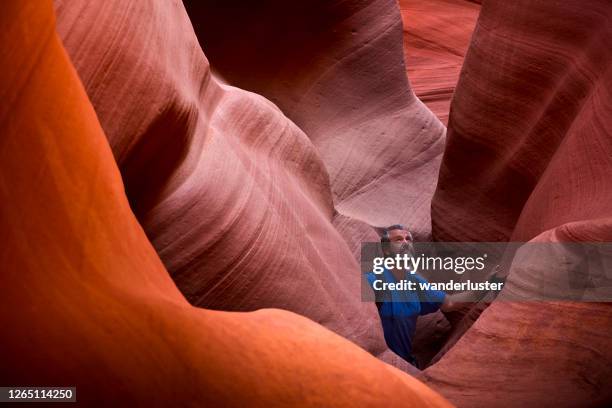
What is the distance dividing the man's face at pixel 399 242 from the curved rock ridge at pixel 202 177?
0.20 meters

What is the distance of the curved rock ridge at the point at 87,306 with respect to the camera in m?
1.58

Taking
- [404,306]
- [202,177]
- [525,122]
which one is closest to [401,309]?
[404,306]

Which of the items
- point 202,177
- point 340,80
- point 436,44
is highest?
point 202,177

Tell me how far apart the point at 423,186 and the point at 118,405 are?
8.80 feet

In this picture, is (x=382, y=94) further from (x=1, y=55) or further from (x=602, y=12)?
(x=1, y=55)

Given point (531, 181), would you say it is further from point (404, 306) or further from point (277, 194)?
point (277, 194)

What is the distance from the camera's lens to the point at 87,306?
1598mm

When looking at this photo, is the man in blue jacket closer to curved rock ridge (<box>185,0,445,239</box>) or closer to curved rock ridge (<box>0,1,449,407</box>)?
curved rock ridge (<box>185,0,445,239</box>)

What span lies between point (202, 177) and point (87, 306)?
987 mm

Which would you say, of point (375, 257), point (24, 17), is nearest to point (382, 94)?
point (375, 257)

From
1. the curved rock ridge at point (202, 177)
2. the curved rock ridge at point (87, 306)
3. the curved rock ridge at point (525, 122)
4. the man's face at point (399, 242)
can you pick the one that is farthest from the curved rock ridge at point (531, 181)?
the curved rock ridge at point (87, 306)

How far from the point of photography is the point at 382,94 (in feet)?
13.6

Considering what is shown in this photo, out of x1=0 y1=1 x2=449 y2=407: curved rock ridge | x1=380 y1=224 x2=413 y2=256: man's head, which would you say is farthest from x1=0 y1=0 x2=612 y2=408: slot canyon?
x1=380 y1=224 x2=413 y2=256: man's head

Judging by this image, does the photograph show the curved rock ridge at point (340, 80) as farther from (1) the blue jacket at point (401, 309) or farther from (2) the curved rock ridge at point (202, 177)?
(2) the curved rock ridge at point (202, 177)
